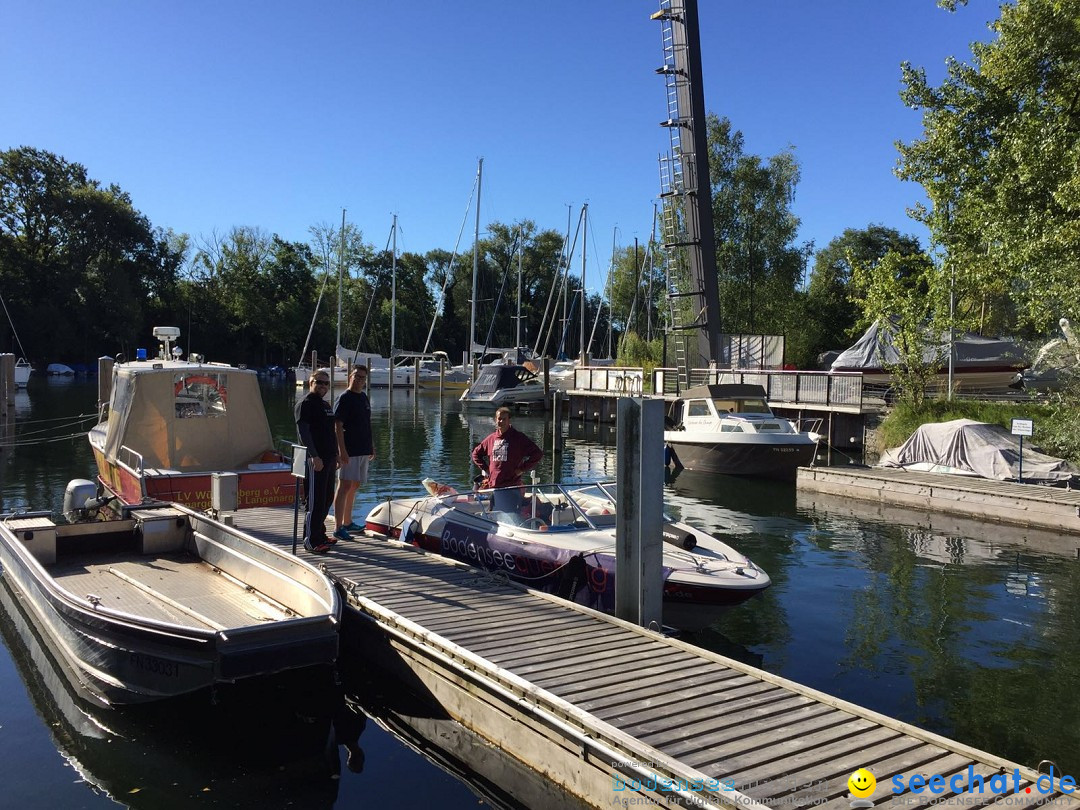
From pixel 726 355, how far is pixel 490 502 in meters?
25.3

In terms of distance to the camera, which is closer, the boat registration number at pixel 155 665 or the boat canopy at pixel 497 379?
the boat registration number at pixel 155 665

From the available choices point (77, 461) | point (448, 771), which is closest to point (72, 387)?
point (77, 461)

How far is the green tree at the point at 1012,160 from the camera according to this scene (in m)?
17.8

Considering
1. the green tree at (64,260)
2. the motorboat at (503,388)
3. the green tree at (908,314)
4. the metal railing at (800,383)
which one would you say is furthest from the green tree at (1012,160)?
the green tree at (64,260)

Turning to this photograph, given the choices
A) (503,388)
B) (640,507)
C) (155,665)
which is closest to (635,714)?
(640,507)

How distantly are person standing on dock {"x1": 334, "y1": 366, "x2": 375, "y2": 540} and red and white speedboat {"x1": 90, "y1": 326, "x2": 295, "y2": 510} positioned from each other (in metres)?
3.18

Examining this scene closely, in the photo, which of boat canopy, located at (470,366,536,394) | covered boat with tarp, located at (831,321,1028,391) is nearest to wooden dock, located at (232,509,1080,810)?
covered boat with tarp, located at (831,321,1028,391)

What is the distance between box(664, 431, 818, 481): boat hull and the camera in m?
21.2

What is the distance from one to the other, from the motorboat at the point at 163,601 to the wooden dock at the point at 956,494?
13694mm

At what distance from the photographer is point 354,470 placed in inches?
397

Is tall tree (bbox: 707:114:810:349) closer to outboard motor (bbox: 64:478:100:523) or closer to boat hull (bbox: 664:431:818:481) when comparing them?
boat hull (bbox: 664:431:818:481)

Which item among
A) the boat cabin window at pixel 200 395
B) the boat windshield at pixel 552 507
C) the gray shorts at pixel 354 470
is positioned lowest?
the boat windshield at pixel 552 507

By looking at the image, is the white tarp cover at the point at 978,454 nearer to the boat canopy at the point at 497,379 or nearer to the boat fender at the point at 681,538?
the boat fender at the point at 681,538

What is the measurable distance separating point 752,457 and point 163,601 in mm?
16221
